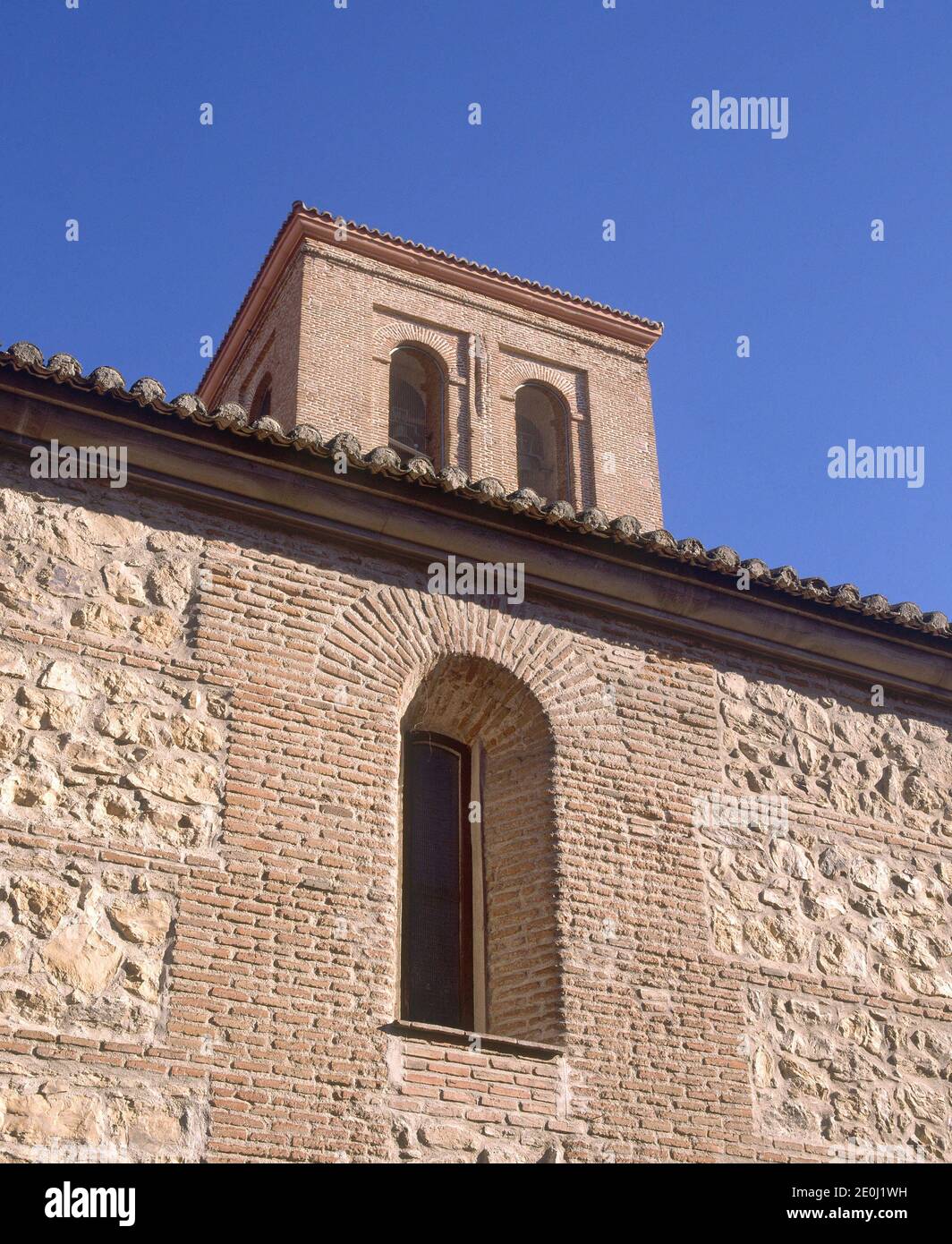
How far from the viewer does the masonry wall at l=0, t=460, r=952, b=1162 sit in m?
6.27

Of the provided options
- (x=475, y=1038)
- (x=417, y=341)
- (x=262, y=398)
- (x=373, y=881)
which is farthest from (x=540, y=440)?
(x=475, y=1038)

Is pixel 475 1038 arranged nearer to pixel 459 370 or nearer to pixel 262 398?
pixel 459 370

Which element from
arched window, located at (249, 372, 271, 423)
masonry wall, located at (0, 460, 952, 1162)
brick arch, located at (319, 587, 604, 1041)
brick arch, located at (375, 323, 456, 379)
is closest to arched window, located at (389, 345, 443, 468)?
brick arch, located at (375, 323, 456, 379)

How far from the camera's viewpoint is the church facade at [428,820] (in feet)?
20.9

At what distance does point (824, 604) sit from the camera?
29.0 feet

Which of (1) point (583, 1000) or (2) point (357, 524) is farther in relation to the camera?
(2) point (357, 524)

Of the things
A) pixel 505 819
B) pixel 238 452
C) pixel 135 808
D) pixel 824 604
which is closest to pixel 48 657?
pixel 135 808

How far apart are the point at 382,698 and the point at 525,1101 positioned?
2.07 m

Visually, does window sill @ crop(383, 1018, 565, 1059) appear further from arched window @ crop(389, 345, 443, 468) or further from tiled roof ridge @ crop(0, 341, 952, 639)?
arched window @ crop(389, 345, 443, 468)

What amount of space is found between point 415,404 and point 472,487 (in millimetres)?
10058

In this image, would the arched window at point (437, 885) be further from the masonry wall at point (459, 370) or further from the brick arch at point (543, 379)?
the brick arch at point (543, 379)

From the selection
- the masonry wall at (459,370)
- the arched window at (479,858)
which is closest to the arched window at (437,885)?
the arched window at (479,858)

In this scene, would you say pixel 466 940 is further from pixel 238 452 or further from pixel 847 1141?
pixel 238 452

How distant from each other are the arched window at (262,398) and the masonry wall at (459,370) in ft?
0.88
